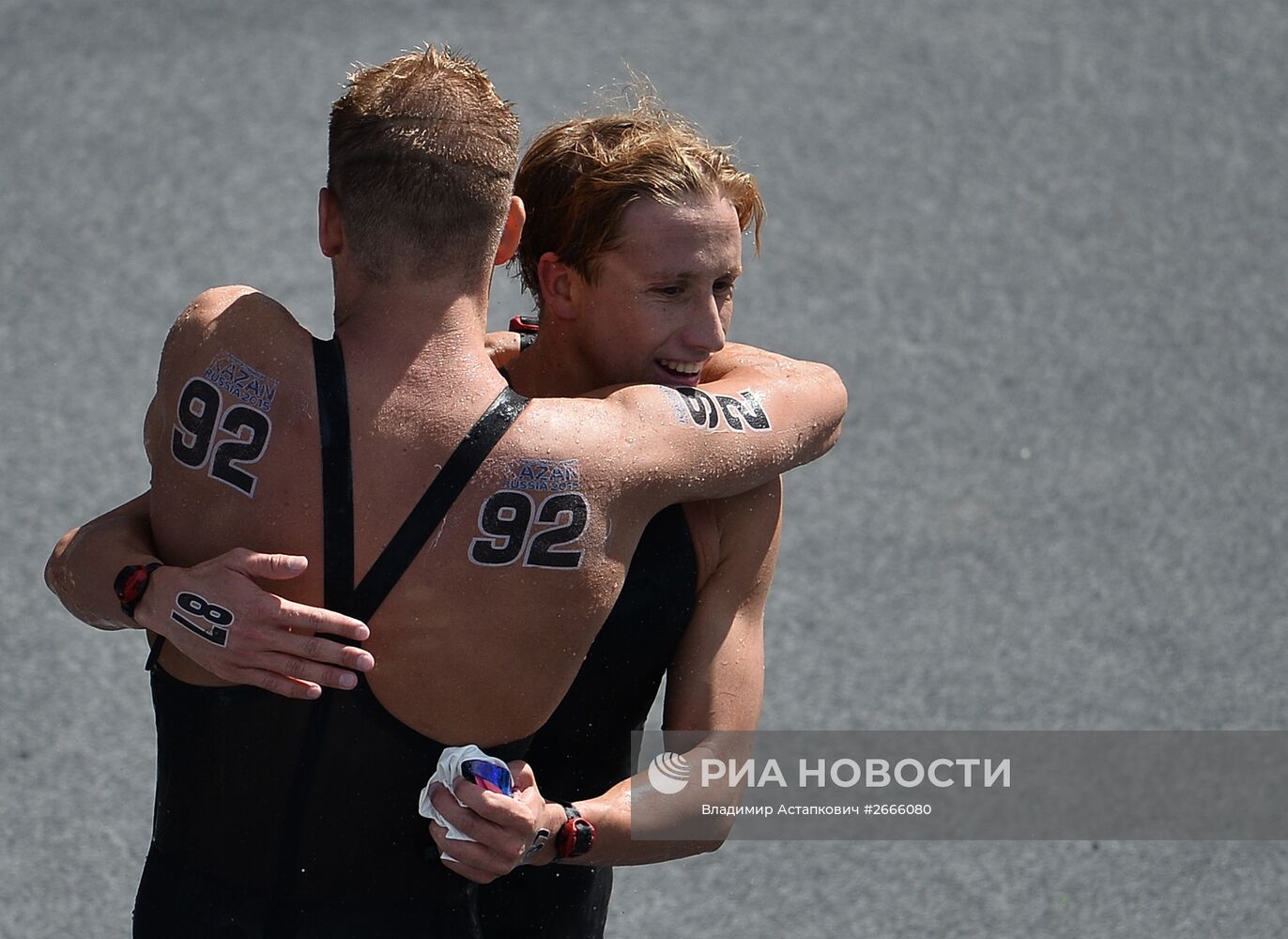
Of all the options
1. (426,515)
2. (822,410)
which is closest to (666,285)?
(822,410)

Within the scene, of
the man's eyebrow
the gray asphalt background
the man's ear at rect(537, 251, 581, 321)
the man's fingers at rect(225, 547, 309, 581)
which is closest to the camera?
the man's fingers at rect(225, 547, 309, 581)

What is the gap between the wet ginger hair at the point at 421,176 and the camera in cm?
220

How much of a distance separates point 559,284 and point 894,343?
13.2ft

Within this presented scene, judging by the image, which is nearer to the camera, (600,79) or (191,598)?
(191,598)

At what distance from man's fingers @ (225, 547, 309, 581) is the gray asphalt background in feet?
8.38

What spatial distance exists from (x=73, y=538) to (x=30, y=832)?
229cm

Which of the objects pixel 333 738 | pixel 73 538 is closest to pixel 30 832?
pixel 73 538

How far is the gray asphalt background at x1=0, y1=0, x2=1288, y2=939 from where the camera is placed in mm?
4617

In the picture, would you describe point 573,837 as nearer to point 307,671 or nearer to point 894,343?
point 307,671

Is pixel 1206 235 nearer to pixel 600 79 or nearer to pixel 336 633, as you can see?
pixel 600 79

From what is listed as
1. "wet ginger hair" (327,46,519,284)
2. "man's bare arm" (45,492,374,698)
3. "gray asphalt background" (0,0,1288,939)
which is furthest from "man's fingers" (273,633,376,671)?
"gray asphalt background" (0,0,1288,939)

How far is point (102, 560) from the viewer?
236 cm

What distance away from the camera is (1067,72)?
26.0 feet

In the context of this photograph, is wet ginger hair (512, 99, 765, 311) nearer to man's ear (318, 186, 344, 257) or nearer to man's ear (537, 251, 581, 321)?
man's ear (537, 251, 581, 321)
